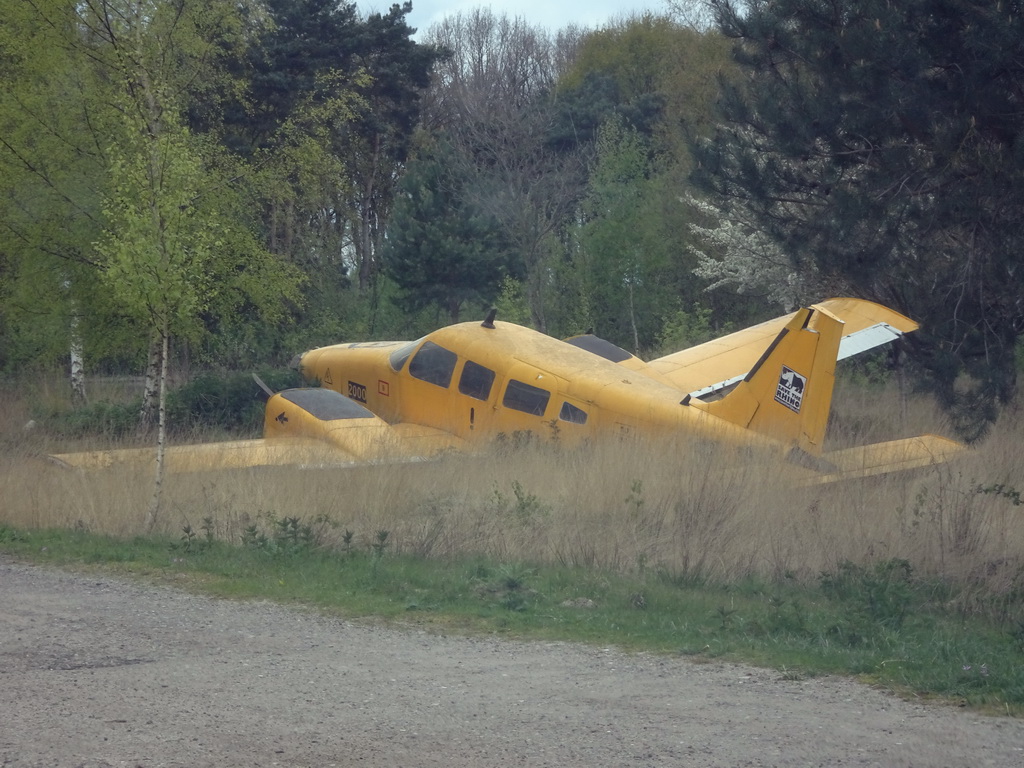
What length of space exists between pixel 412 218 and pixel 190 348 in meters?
6.99

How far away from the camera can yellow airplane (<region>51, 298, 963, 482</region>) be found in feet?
43.1

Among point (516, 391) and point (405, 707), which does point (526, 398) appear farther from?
point (405, 707)

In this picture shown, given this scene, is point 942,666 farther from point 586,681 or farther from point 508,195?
point 508,195

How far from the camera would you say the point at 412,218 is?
2894cm

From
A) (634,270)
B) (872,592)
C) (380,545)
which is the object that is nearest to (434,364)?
(380,545)

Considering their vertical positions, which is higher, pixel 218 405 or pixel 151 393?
pixel 151 393

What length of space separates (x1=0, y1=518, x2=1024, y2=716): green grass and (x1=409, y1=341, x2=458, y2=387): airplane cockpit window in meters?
6.29

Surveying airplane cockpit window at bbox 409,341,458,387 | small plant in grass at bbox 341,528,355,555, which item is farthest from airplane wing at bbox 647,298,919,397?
small plant in grass at bbox 341,528,355,555

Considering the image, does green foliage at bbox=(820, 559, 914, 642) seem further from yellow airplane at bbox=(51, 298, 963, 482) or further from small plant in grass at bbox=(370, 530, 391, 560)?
small plant in grass at bbox=(370, 530, 391, 560)

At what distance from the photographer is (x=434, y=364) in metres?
16.5

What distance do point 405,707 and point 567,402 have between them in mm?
9420

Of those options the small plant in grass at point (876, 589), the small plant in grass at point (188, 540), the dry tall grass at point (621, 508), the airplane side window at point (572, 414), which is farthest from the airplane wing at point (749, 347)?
the small plant in grass at point (188, 540)

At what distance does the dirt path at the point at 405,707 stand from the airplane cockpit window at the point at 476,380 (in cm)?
841

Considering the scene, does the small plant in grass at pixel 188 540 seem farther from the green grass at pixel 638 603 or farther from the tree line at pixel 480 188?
the tree line at pixel 480 188
